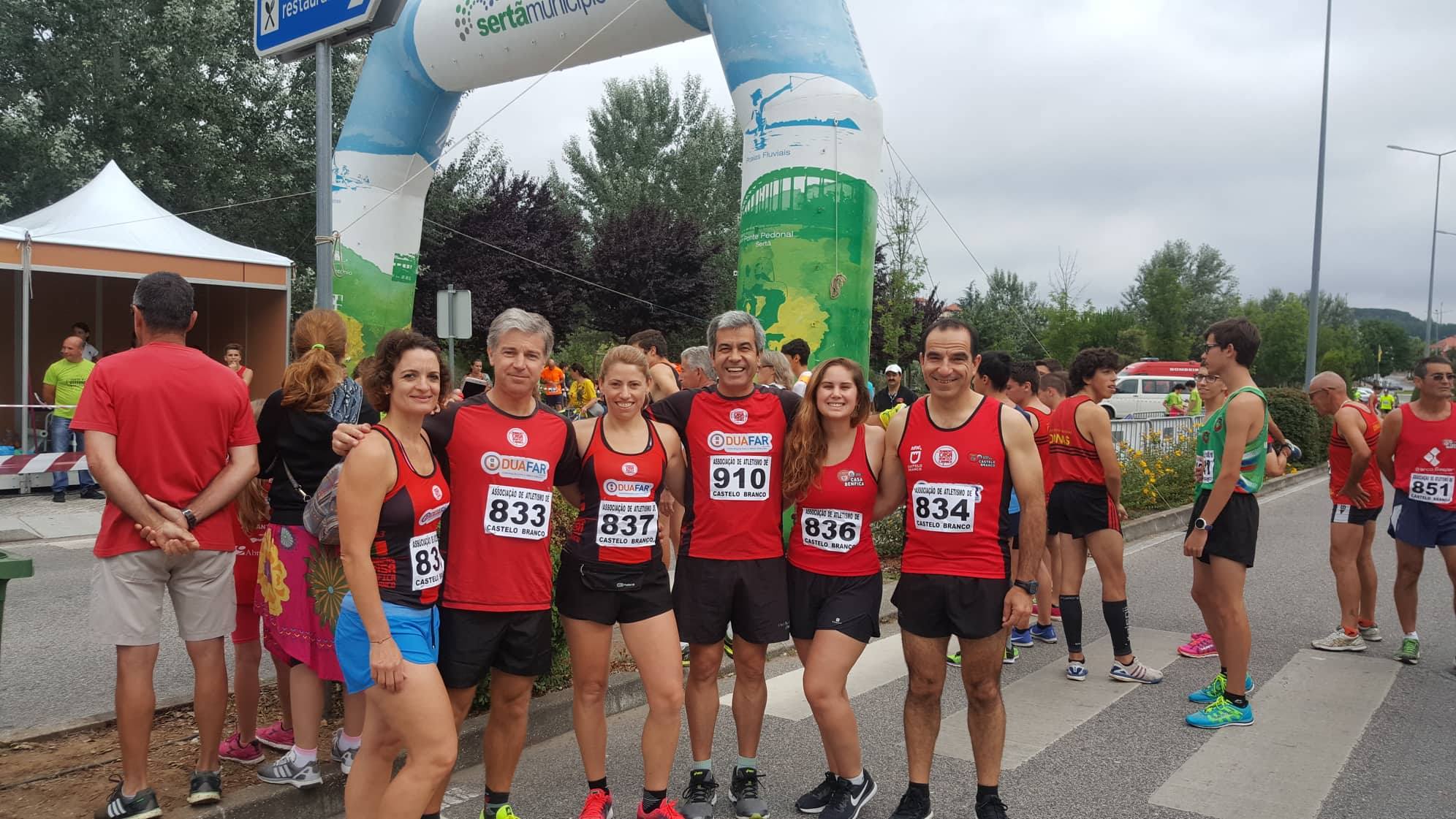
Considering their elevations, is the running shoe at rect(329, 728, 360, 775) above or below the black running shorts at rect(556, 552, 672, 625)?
below

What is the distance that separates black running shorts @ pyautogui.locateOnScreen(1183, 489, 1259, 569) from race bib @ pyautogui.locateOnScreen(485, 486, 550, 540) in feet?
11.8

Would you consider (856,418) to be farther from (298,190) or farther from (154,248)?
(298,190)

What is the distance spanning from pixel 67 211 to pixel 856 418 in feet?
46.7

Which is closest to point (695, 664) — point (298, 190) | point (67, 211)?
point (67, 211)

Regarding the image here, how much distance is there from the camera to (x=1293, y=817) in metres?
4.03

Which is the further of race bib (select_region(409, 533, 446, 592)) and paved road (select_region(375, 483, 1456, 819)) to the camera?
paved road (select_region(375, 483, 1456, 819))

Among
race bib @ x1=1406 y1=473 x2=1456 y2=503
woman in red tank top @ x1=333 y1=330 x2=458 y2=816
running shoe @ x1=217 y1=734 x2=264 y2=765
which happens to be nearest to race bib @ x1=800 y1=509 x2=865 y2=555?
woman in red tank top @ x1=333 y1=330 x2=458 y2=816

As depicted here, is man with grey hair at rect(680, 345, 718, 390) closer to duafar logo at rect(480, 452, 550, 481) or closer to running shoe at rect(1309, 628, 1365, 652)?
duafar logo at rect(480, 452, 550, 481)

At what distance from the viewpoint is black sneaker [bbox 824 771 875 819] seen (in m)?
3.94

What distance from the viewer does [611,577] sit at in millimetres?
3682

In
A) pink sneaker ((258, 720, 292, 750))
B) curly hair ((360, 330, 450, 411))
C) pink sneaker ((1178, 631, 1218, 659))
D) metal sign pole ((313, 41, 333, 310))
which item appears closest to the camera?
curly hair ((360, 330, 450, 411))

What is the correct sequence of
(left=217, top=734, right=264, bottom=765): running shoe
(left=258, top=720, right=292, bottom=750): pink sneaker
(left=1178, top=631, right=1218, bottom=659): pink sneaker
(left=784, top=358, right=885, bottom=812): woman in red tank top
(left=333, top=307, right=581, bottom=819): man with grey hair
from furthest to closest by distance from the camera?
(left=1178, top=631, right=1218, bottom=659): pink sneaker < (left=258, top=720, right=292, bottom=750): pink sneaker < (left=217, top=734, right=264, bottom=765): running shoe < (left=784, top=358, right=885, bottom=812): woman in red tank top < (left=333, top=307, right=581, bottom=819): man with grey hair

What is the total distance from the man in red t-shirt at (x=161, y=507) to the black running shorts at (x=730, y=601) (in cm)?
177

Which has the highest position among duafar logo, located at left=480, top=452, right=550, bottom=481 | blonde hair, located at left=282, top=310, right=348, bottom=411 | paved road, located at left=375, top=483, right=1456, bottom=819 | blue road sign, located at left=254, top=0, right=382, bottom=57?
blue road sign, located at left=254, top=0, right=382, bottom=57
